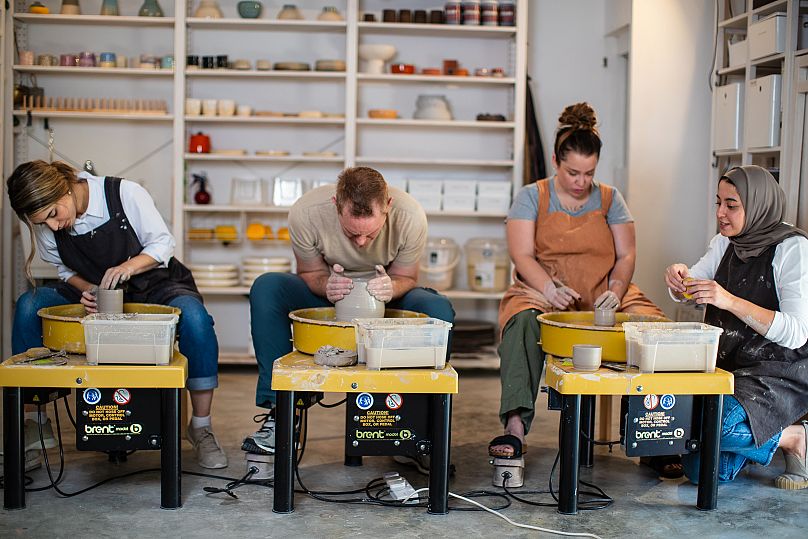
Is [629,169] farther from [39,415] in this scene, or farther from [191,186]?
[39,415]

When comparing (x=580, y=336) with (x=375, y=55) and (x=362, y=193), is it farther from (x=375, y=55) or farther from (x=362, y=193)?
(x=375, y=55)

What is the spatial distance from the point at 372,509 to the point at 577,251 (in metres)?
1.43

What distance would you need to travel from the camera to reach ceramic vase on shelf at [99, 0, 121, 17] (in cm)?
554

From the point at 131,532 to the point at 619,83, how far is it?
14.3ft

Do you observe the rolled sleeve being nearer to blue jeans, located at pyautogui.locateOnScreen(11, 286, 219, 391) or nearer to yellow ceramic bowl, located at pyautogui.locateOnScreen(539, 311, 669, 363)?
blue jeans, located at pyautogui.locateOnScreen(11, 286, 219, 391)

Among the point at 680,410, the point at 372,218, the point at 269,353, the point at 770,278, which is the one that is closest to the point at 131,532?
the point at 269,353

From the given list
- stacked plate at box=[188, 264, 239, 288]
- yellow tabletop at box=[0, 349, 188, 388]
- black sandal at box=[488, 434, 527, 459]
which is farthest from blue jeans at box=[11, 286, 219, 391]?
stacked plate at box=[188, 264, 239, 288]

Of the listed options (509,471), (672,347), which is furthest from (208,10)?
(672,347)

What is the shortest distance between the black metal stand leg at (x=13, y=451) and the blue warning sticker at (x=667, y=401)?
1917 mm

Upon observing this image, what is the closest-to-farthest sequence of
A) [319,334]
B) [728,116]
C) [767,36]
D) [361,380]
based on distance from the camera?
1. [361,380]
2. [319,334]
3. [767,36]
4. [728,116]

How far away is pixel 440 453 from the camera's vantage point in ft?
9.42

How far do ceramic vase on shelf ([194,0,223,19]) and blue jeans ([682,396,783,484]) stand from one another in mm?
3792

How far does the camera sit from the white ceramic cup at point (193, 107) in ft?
18.2

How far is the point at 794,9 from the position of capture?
431 cm
